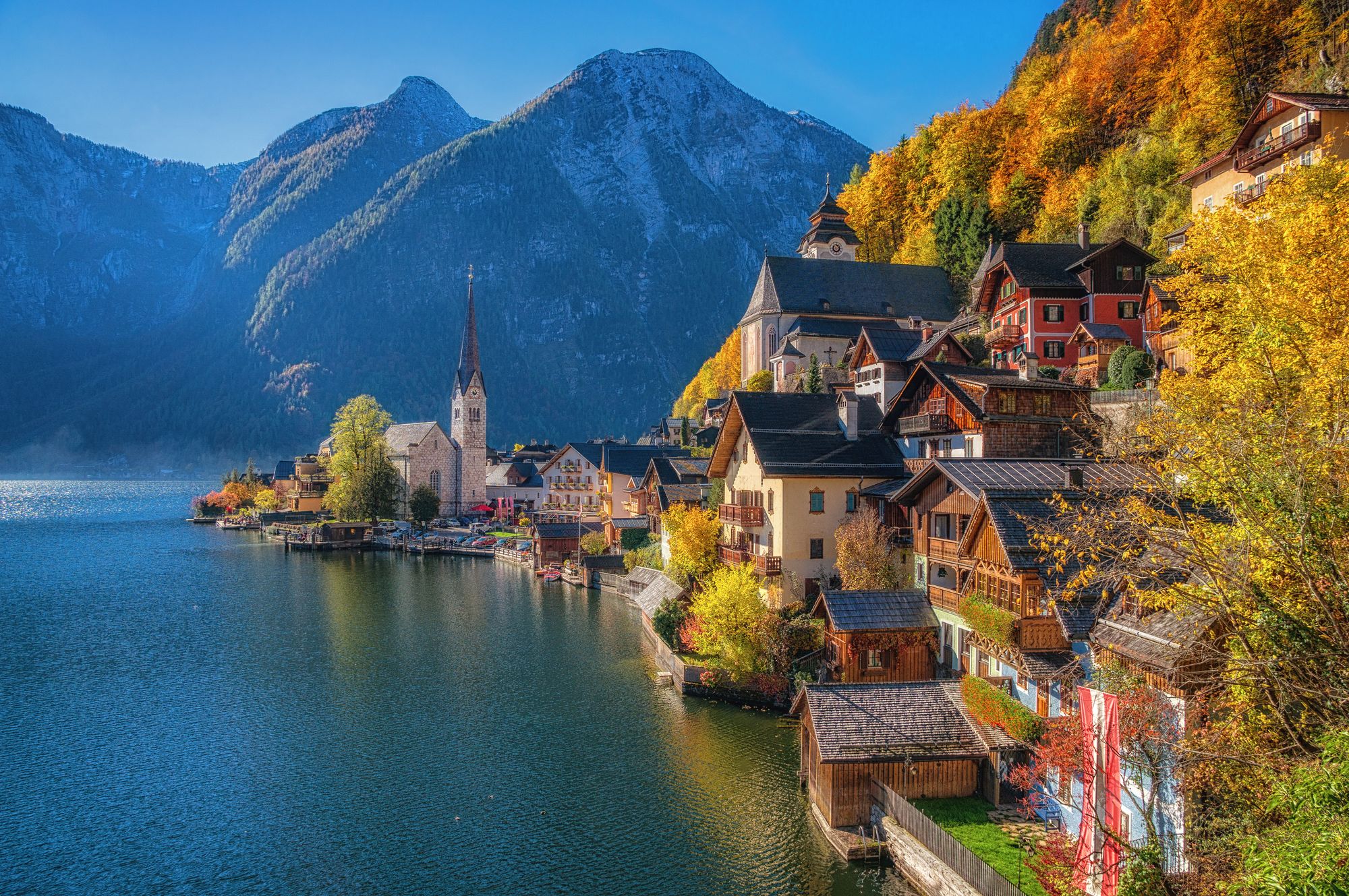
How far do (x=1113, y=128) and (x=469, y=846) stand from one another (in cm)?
7485

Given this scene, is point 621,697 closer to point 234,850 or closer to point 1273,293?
point 234,850

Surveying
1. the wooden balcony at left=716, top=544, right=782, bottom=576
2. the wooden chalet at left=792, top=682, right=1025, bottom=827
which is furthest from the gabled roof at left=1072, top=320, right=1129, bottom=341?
the wooden chalet at left=792, top=682, right=1025, bottom=827

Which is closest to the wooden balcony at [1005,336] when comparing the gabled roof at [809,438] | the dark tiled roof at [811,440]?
the gabled roof at [809,438]

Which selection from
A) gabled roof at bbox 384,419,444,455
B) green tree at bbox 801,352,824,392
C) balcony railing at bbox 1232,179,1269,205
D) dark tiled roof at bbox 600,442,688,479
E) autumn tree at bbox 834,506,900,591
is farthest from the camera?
gabled roof at bbox 384,419,444,455

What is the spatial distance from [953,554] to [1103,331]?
25.6 metres

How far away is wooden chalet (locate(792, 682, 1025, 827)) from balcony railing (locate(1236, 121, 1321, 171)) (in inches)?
1277

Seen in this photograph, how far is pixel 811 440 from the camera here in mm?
40344

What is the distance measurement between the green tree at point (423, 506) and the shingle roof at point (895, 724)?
8323 cm

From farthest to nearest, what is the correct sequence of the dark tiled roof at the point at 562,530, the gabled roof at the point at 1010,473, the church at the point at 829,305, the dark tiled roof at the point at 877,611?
the dark tiled roof at the point at 562,530 < the church at the point at 829,305 < the dark tiled roof at the point at 877,611 < the gabled roof at the point at 1010,473

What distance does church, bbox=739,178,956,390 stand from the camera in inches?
2822

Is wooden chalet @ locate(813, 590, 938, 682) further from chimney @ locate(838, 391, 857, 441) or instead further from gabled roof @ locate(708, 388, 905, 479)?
chimney @ locate(838, 391, 857, 441)

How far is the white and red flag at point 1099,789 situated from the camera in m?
16.2

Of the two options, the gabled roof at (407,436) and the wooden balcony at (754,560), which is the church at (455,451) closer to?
the gabled roof at (407,436)

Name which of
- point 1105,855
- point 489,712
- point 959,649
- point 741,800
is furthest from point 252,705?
point 1105,855
